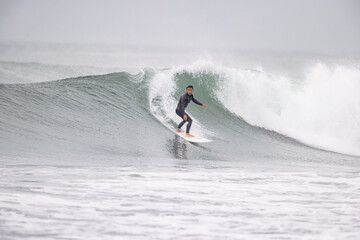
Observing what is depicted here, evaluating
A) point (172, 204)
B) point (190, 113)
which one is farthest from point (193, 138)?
point (172, 204)

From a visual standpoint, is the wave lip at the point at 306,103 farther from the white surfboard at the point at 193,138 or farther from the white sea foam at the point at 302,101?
the white surfboard at the point at 193,138

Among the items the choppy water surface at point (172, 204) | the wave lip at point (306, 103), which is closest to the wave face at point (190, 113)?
the wave lip at point (306, 103)

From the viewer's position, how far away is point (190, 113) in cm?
1486

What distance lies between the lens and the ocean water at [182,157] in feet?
19.4

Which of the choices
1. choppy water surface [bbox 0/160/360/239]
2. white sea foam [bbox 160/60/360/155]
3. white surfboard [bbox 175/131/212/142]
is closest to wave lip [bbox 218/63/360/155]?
white sea foam [bbox 160/60/360/155]

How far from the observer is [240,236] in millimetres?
5598

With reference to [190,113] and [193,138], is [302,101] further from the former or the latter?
[193,138]

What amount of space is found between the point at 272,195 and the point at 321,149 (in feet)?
21.2

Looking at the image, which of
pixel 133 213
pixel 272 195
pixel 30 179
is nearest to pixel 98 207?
pixel 133 213

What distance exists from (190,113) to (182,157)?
4.94 metres

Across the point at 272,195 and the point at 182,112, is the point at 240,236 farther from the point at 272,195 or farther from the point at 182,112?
the point at 182,112

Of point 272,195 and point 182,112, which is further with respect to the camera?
point 182,112

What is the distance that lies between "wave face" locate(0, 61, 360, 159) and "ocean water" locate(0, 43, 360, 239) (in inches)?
1.6

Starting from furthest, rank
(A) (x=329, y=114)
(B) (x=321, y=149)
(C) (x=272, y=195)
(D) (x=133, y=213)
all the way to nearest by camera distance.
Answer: (A) (x=329, y=114)
(B) (x=321, y=149)
(C) (x=272, y=195)
(D) (x=133, y=213)
